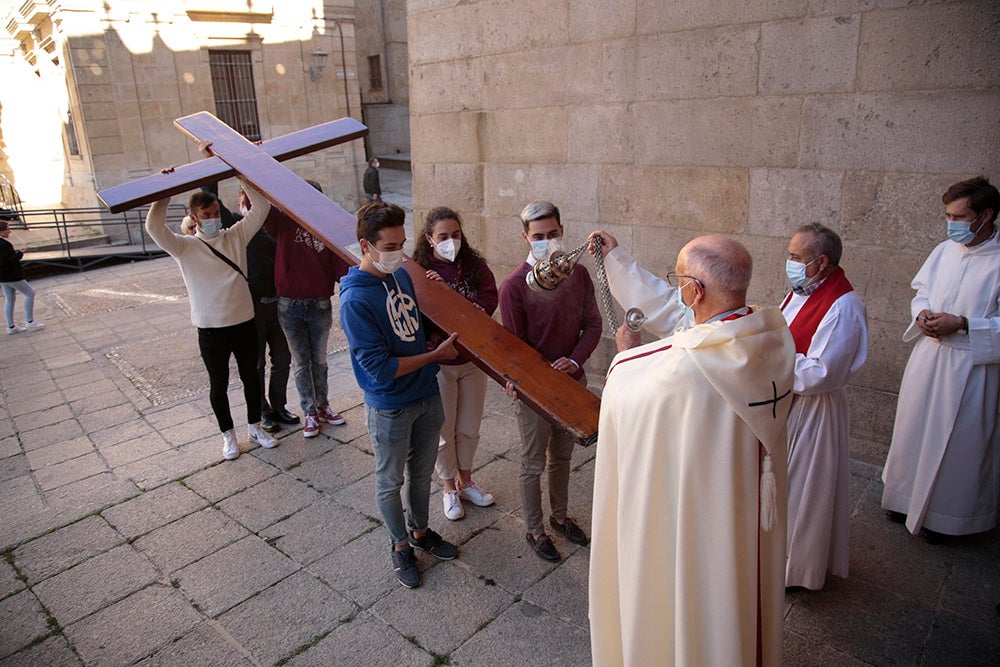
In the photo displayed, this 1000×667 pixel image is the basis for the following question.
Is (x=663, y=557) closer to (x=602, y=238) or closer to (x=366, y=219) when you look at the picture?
(x=602, y=238)

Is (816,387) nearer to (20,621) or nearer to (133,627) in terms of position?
(133,627)

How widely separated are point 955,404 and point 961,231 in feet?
2.75

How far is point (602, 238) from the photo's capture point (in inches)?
115

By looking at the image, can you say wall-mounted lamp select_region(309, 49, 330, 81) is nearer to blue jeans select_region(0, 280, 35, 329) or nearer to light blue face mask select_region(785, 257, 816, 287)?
blue jeans select_region(0, 280, 35, 329)

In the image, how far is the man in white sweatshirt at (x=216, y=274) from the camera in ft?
13.2

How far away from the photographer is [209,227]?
4.05 meters

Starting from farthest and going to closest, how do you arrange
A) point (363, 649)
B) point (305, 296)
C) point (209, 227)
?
1. point (305, 296)
2. point (209, 227)
3. point (363, 649)

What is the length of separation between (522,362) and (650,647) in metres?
1.31

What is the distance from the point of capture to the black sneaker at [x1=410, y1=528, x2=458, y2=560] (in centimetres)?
328

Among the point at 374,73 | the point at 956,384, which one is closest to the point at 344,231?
the point at 956,384

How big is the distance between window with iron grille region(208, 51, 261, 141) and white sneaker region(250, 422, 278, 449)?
531 inches

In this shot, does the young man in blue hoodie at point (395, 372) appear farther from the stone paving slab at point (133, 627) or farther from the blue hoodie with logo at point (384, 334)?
the stone paving slab at point (133, 627)

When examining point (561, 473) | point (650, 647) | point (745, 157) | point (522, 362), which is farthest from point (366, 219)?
point (745, 157)

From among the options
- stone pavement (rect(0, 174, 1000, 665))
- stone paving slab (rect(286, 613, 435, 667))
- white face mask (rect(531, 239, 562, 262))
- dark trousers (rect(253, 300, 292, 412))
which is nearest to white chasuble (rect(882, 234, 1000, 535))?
stone pavement (rect(0, 174, 1000, 665))
